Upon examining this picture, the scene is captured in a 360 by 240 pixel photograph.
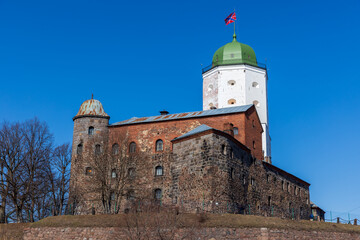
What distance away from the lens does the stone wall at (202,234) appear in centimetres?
2978

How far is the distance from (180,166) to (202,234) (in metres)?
9.90

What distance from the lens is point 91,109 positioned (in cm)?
4762

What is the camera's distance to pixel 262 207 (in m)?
42.4

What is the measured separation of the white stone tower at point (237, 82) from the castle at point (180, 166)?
471 inches

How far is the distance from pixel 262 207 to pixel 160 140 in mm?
11698

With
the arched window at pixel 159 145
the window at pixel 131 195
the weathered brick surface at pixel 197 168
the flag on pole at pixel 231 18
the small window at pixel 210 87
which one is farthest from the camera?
the flag on pole at pixel 231 18

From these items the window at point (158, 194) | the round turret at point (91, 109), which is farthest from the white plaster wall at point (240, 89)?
the window at point (158, 194)

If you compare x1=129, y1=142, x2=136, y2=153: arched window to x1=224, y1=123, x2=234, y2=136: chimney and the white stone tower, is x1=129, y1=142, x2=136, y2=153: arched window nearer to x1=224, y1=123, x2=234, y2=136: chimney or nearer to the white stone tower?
x1=224, y1=123, x2=234, y2=136: chimney

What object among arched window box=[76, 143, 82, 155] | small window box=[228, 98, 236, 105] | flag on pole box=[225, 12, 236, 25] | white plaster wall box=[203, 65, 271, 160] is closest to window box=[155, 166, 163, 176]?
arched window box=[76, 143, 82, 155]

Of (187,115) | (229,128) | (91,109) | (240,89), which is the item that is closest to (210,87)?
(240,89)

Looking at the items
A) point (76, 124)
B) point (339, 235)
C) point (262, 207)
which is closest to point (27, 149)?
point (76, 124)

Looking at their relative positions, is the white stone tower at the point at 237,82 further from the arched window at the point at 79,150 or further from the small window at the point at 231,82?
the arched window at the point at 79,150

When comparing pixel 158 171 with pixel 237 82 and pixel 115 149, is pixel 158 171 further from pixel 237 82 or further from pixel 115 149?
pixel 237 82

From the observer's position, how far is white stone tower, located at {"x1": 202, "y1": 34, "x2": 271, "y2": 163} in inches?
2317
